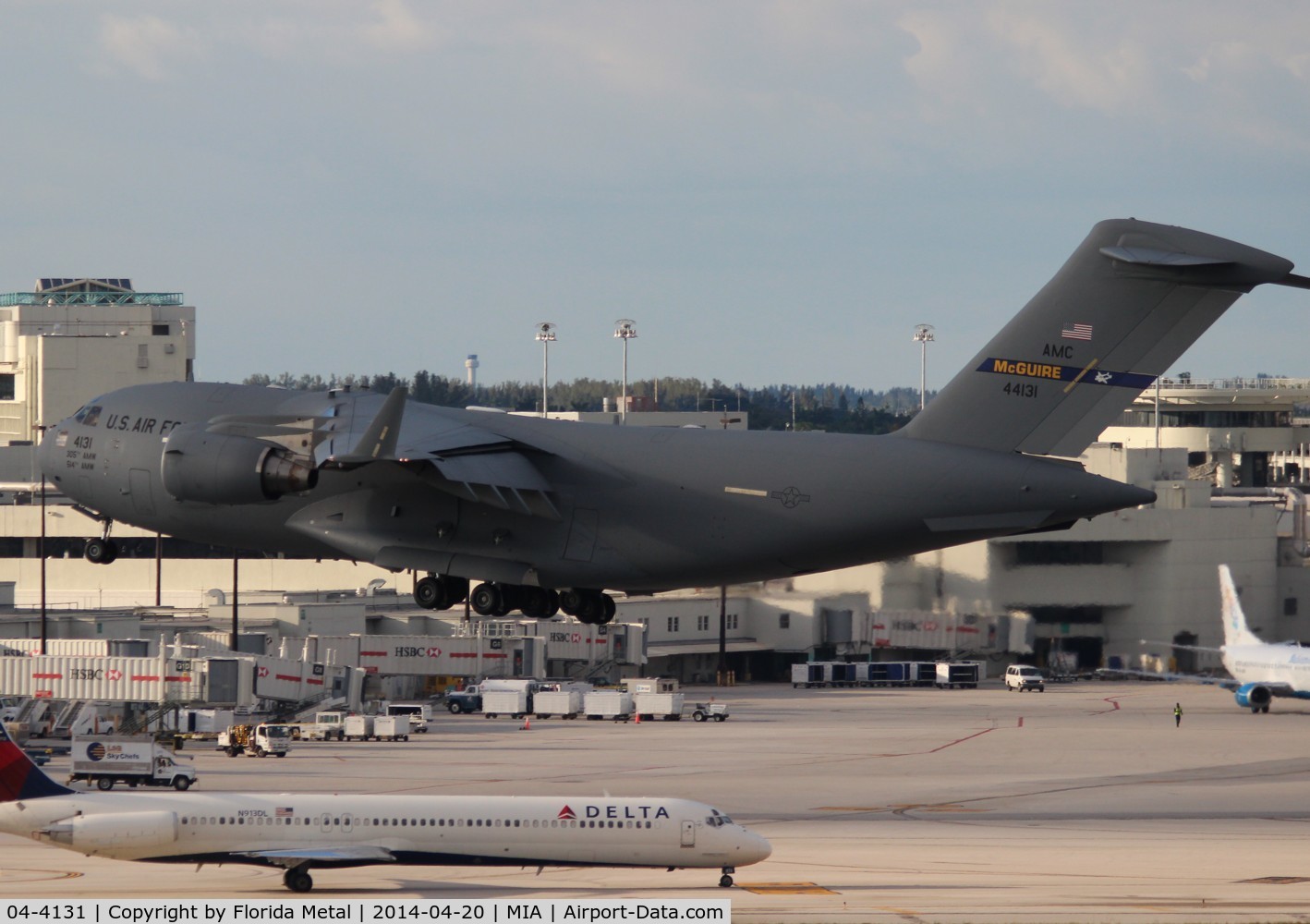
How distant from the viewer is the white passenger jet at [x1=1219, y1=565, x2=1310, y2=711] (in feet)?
288

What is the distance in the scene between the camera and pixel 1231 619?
93750 millimetres

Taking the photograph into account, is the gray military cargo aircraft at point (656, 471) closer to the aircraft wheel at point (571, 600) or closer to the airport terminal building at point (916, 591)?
the aircraft wheel at point (571, 600)

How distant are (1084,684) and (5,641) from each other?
2272 inches

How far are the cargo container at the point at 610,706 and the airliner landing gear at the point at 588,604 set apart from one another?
171ft

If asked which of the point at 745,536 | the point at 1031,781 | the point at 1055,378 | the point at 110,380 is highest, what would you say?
the point at 110,380

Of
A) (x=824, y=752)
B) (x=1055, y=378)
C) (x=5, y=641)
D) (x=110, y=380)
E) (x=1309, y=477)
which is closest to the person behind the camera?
(x=1055, y=378)

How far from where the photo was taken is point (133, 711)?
72750mm

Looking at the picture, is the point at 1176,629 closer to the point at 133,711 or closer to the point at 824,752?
the point at 824,752

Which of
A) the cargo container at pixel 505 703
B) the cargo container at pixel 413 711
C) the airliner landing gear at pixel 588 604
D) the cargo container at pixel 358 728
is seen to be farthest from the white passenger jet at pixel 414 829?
the cargo container at pixel 505 703

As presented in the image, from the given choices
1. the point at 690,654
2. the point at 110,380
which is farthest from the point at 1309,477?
the point at 110,380

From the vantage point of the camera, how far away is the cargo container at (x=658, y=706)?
3255 inches

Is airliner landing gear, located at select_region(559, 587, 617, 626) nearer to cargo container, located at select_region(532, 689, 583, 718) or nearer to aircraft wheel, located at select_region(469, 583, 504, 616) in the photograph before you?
aircraft wheel, located at select_region(469, 583, 504, 616)

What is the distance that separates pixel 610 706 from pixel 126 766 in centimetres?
3078

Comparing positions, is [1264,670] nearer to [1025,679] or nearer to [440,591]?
[1025,679]
